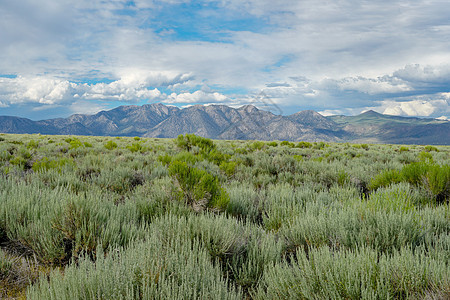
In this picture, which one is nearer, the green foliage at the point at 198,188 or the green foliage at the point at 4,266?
the green foliage at the point at 4,266

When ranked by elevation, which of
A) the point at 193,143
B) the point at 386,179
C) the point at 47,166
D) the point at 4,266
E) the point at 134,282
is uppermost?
the point at 193,143

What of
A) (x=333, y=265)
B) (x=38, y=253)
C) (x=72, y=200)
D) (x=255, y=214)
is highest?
(x=72, y=200)

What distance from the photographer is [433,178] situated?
480 cm

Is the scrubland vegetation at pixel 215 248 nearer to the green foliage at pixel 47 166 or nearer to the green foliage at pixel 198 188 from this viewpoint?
the green foliage at pixel 198 188

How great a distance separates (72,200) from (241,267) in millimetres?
2138

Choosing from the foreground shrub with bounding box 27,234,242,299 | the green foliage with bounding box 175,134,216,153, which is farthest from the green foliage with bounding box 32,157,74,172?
the green foliage with bounding box 175,134,216,153

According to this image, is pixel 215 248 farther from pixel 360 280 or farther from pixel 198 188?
pixel 198 188

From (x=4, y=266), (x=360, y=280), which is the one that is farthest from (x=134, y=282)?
(x=360, y=280)

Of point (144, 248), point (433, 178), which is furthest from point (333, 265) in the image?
point (433, 178)

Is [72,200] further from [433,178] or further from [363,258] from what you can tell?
[433,178]

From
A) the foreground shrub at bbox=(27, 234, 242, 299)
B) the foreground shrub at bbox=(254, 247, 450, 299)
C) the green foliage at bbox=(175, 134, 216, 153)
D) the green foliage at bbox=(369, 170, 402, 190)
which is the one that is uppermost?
the green foliage at bbox=(175, 134, 216, 153)

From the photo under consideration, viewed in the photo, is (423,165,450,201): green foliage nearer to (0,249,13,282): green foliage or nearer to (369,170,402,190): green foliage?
(369,170,402,190): green foliage

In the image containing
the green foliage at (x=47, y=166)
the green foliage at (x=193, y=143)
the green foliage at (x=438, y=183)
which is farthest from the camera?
the green foliage at (x=193, y=143)

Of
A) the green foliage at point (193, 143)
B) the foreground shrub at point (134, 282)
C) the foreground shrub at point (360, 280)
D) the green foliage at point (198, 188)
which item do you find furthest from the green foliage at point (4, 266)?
the green foliage at point (193, 143)
